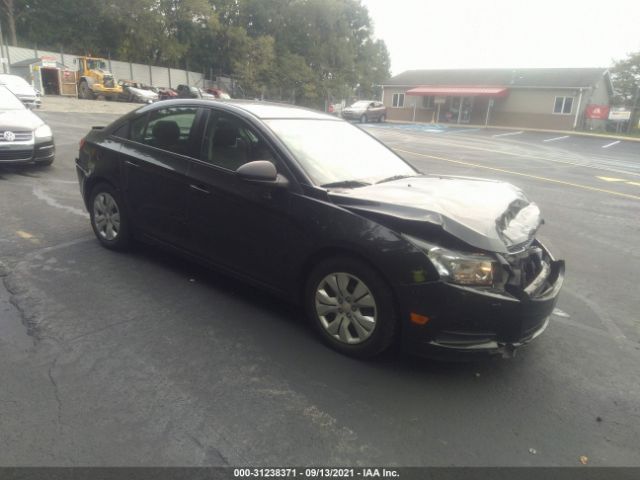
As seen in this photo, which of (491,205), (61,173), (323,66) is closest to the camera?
(491,205)

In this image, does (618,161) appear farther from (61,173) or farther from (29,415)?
(29,415)

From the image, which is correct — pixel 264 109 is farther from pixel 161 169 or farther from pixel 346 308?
pixel 346 308

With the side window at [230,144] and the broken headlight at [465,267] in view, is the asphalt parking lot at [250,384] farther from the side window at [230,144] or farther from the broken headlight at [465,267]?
the side window at [230,144]

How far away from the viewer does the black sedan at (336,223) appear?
2.93m

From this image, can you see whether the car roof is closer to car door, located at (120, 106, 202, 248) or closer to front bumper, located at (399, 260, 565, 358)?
car door, located at (120, 106, 202, 248)

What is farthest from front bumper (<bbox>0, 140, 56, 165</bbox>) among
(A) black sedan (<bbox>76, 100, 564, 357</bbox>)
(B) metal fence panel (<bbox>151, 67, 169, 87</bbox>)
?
(B) metal fence panel (<bbox>151, 67, 169, 87</bbox>)

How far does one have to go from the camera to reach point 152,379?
2.99 metres

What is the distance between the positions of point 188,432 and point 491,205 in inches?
98.4

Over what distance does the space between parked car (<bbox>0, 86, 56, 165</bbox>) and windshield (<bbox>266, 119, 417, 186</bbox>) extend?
675 centimetres

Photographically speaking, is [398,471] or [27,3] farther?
[27,3]

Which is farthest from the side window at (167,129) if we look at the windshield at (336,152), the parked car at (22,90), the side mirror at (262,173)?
the parked car at (22,90)

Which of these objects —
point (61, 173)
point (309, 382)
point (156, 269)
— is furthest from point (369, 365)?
point (61, 173)

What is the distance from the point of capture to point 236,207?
12.6 ft

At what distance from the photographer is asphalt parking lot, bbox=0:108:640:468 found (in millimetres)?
2484
